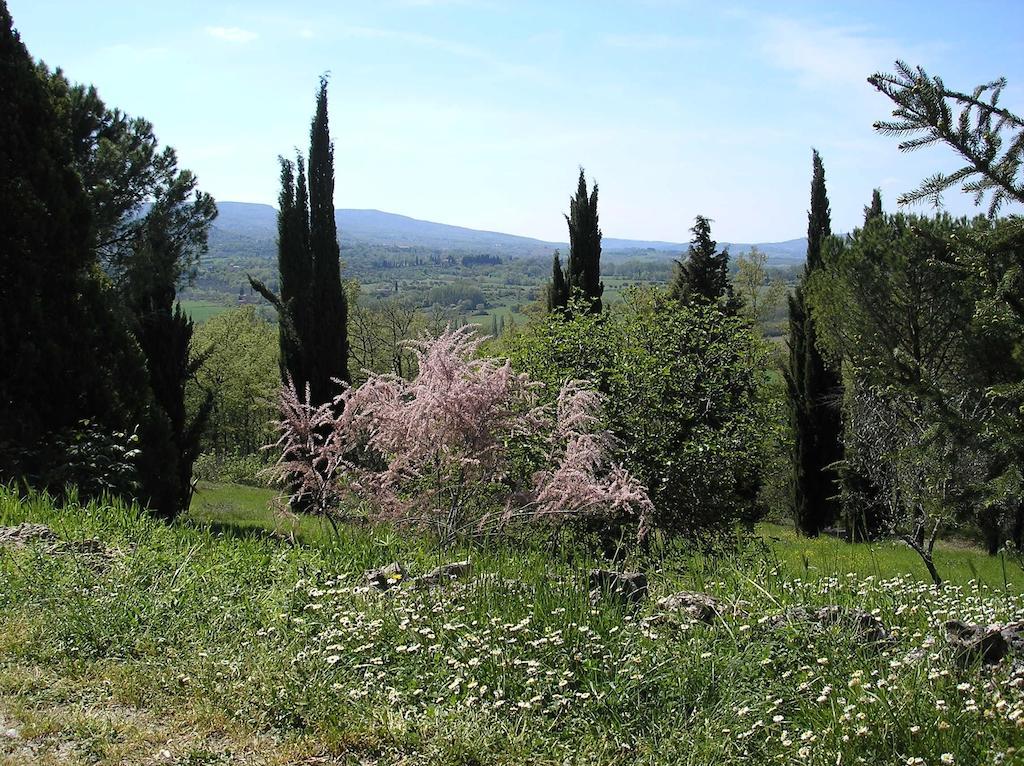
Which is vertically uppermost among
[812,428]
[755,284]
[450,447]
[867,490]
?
[755,284]

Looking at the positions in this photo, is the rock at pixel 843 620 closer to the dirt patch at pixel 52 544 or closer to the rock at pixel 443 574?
the rock at pixel 443 574

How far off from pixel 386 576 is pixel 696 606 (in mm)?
1573

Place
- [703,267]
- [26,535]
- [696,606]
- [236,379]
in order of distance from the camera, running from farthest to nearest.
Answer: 1. [236,379]
2. [703,267]
3. [26,535]
4. [696,606]

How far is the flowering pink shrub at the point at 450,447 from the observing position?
6.47 m

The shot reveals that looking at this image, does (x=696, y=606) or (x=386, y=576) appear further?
(x=386, y=576)

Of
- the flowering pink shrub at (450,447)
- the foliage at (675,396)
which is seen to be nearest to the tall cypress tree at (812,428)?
the foliage at (675,396)

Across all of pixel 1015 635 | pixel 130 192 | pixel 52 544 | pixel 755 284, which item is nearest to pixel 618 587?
pixel 1015 635

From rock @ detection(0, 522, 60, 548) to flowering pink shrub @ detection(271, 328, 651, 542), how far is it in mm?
1973

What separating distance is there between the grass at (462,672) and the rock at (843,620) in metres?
0.06

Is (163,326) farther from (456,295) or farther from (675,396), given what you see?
(456,295)

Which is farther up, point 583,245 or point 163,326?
point 583,245

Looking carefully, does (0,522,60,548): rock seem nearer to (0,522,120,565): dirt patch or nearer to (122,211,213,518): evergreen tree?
(0,522,120,565): dirt patch

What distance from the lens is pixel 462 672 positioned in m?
3.36

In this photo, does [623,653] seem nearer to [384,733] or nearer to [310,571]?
[384,733]
